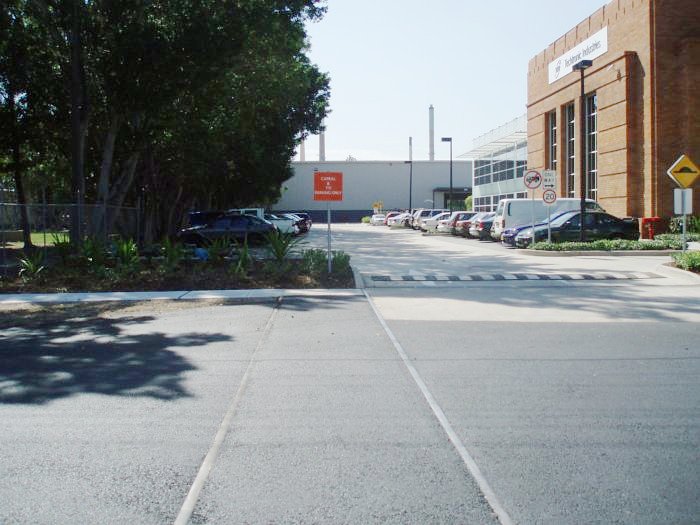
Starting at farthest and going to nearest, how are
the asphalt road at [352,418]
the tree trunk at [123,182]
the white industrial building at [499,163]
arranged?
1. the white industrial building at [499,163]
2. the tree trunk at [123,182]
3. the asphalt road at [352,418]

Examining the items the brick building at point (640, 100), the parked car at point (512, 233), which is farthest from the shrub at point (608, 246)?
the brick building at point (640, 100)

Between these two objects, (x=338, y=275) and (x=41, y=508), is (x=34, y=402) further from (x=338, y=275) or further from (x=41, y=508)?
(x=338, y=275)

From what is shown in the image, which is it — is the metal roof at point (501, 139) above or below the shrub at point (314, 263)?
above

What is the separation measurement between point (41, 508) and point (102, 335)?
6.24 metres

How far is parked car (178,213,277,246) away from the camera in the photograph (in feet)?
94.8

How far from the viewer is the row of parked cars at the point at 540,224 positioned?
26.9 m

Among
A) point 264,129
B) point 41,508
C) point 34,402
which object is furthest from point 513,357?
point 264,129

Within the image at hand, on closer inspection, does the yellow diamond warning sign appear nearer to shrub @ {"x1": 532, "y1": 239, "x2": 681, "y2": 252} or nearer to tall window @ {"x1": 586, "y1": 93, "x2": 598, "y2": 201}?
shrub @ {"x1": 532, "y1": 239, "x2": 681, "y2": 252}

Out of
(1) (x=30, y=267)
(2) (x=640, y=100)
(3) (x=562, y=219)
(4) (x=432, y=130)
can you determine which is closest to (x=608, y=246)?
(3) (x=562, y=219)

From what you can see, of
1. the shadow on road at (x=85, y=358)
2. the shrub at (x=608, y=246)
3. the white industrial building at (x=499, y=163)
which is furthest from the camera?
the white industrial building at (x=499, y=163)

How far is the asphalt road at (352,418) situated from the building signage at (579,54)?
27348mm

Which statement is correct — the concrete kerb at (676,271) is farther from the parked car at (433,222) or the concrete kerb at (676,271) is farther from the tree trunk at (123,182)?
the parked car at (433,222)

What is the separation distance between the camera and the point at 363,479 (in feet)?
14.7

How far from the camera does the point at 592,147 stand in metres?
37.5
